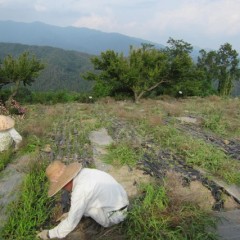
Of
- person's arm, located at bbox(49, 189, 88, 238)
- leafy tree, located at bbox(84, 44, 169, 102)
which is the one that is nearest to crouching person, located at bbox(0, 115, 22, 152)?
person's arm, located at bbox(49, 189, 88, 238)

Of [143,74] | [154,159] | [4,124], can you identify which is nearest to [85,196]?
[154,159]

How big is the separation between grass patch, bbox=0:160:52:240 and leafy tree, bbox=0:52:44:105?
11.8 m

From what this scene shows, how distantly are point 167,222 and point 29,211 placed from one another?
1765 mm

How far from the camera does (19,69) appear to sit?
1641 cm

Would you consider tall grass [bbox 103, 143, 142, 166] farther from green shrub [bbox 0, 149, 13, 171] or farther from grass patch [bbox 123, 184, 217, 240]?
grass patch [bbox 123, 184, 217, 240]

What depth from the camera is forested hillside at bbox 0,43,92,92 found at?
9262 cm

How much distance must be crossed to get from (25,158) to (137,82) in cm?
1384

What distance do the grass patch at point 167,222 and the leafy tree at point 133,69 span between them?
50.5ft

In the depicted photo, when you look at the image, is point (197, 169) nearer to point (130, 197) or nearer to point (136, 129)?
point (130, 197)

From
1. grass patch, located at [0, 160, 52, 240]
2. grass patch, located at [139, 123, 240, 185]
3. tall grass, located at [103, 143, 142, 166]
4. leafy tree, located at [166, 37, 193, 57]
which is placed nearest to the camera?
grass patch, located at [0, 160, 52, 240]

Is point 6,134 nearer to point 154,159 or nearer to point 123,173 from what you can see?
point 123,173

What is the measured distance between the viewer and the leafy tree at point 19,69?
16.4 meters

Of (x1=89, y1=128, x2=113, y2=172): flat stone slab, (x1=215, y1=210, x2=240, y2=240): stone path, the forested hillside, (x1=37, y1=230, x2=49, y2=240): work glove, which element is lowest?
the forested hillside


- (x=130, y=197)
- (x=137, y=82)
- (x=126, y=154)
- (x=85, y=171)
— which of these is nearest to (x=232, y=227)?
(x=130, y=197)
